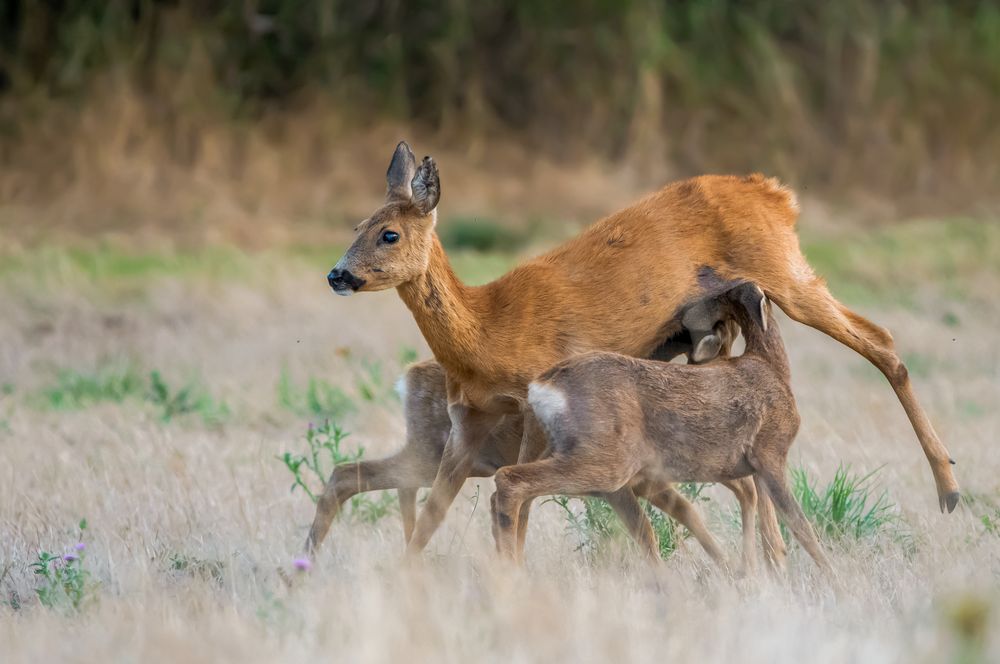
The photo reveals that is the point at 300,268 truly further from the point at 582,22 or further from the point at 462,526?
the point at 462,526

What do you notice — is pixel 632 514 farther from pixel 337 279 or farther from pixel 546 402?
pixel 337 279

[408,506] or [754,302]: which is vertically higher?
[754,302]

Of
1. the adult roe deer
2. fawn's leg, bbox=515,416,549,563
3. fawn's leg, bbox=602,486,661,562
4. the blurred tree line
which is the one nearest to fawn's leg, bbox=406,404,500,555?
the adult roe deer

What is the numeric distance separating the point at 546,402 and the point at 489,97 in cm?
1630

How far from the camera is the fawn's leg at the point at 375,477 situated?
6.98 metres

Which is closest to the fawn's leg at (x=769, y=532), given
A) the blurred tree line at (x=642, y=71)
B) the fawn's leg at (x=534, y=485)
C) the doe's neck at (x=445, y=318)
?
the fawn's leg at (x=534, y=485)

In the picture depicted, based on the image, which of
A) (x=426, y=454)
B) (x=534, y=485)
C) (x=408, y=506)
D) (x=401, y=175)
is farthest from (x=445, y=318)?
(x=408, y=506)

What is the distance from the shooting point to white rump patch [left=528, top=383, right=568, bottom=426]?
586 centimetres

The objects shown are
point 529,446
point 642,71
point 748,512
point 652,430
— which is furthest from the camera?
point 642,71

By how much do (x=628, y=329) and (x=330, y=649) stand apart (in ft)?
8.17

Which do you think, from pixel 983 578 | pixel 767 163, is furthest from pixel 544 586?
pixel 767 163

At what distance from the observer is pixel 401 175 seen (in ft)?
22.1

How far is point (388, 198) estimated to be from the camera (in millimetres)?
6688

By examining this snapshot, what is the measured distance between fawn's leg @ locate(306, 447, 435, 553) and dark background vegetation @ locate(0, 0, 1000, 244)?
1251 cm
